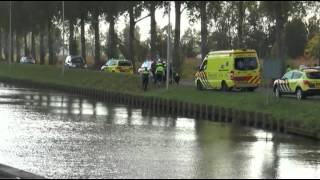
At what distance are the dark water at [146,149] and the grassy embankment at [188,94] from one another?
200 centimetres

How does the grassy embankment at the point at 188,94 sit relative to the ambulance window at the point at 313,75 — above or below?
below

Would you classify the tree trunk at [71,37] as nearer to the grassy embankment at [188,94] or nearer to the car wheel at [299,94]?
the grassy embankment at [188,94]

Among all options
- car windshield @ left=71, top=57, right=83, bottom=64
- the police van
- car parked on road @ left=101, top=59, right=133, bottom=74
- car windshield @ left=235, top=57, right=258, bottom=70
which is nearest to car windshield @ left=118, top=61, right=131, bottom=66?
car parked on road @ left=101, top=59, right=133, bottom=74

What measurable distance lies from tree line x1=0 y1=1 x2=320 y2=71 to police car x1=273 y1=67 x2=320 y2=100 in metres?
4.44

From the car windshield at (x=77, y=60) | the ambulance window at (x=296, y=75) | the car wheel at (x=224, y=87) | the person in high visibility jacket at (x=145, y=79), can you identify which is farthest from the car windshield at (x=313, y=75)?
the car windshield at (x=77, y=60)

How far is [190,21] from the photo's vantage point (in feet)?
182

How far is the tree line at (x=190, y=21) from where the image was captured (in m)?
48.9

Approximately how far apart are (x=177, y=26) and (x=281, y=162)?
35971mm

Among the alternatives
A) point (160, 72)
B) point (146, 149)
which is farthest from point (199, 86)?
point (146, 149)

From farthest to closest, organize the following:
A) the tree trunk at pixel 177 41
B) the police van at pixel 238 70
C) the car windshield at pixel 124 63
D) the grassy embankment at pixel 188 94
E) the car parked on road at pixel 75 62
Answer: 1. the car parked on road at pixel 75 62
2. the car windshield at pixel 124 63
3. the tree trunk at pixel 177 41
4. the police van at pixel 238 70
5. the grassy embankment at pixel 188 94

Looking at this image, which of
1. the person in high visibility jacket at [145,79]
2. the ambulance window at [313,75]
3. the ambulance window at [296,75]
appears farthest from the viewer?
the person in high visibility jacket at [145,79]

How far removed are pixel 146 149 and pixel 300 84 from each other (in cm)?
1538

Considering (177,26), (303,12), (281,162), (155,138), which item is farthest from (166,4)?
(281,162)

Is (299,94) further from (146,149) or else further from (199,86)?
(146,149)
